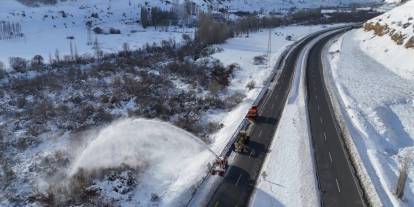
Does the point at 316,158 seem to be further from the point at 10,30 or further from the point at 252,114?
the point at 10,30

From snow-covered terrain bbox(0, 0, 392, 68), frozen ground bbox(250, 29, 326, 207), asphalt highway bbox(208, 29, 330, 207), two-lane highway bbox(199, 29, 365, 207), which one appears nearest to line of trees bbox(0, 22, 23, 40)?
snow-covered terrain bbox(0, 0, 392, 68)

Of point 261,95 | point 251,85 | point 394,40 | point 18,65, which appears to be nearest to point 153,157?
point 261,95

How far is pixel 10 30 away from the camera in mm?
165875

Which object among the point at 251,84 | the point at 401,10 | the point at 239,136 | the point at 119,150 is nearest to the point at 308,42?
the point at 401,10

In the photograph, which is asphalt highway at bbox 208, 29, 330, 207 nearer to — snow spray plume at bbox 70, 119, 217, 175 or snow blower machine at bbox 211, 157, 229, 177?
snow blower machine at bbox 211, 157, 229, 177

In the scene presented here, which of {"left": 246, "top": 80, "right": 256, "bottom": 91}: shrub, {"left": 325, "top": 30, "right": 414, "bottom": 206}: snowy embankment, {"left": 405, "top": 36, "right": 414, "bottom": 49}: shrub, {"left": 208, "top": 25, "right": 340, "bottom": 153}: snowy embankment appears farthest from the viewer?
{"left": 405, "top": 36, "right": 414, "bottom": 49}: shrub

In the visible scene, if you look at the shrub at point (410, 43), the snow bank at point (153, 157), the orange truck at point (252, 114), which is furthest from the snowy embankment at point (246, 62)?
the shrub at point (410, 43)

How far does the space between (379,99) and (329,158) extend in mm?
27171

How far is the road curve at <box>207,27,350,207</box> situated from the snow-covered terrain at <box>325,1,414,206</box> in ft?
36.0

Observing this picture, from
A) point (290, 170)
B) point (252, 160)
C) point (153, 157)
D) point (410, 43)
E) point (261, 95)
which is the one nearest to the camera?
point (290, 170)

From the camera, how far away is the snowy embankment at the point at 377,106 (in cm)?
4685

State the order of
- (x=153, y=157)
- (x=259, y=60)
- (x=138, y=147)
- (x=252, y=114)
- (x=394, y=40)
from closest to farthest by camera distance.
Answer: (x=153, y=157) → (x=138, y=147) → (x=252, y=114) → (x=394, y=40) → (x=259, y=60)

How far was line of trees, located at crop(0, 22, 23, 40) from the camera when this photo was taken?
16106cm

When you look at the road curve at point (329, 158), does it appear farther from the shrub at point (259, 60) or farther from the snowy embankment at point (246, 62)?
the shrub at point (259, 60)
